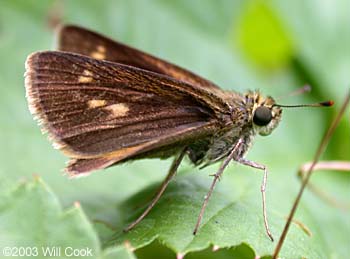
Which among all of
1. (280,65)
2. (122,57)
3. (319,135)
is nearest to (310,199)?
(319,135)

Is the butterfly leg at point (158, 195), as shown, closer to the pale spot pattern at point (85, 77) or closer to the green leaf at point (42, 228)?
the pale spot pattern at point (85, 77)

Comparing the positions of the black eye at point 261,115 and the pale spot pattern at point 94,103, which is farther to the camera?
the black eye at point 261,115

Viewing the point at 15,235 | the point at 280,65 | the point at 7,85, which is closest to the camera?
the point at 15,235

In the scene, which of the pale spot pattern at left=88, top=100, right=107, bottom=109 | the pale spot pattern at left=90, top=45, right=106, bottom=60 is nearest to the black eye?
the pale spot pattern at left=88, top=100, right=107, bottom=109

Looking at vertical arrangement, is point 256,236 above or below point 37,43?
below

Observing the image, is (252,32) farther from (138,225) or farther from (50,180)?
(138,225)

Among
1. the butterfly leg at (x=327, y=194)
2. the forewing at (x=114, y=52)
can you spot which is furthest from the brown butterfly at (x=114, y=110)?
the butterfly leg at (x=327, y=194)
